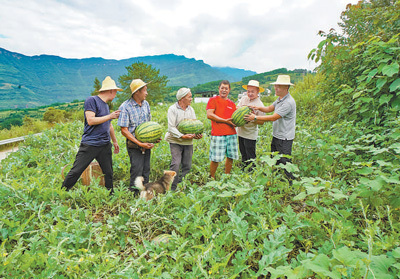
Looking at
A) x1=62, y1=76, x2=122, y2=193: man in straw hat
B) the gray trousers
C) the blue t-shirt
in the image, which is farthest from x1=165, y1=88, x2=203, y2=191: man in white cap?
the blue t-shirt

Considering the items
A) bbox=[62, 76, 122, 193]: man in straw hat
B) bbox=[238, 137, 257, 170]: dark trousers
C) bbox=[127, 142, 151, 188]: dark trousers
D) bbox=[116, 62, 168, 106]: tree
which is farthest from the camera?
bbox=[116, 62, 168, 106]: tree

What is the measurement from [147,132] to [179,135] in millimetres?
561

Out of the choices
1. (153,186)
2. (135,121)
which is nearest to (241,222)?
(153,186)

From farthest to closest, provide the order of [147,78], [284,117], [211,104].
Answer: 1. [147,78]
2. [211,104]
3. [284,117]

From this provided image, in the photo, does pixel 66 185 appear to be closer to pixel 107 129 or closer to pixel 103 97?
pixel 107 129

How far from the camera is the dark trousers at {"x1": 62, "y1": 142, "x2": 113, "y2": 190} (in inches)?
138

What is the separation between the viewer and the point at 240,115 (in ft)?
13.1

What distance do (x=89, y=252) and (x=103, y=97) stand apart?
2336mm

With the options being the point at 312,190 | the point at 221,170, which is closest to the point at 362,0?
the point at 221,170

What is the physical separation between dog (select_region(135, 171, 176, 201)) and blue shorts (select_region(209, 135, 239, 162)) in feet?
3.04

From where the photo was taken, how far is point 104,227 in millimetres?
2781

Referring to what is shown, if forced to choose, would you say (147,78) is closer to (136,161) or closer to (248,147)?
(248,147)

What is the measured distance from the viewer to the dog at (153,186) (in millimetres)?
3449

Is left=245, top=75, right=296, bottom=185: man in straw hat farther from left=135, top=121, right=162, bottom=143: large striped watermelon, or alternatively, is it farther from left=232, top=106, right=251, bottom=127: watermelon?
left=135, top=121, right=162, bottom=143: large striped watermelon
